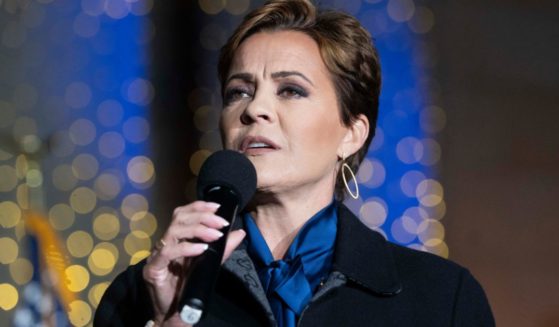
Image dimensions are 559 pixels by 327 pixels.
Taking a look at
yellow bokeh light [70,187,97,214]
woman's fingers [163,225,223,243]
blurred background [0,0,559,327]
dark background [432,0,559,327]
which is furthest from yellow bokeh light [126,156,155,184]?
woman's fingers [163,225,223,243]

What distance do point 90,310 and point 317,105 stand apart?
116 centimetres

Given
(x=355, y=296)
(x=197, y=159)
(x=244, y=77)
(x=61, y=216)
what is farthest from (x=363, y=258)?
(x=61, y=216)

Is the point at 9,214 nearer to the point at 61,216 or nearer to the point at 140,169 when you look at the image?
the point at 61,216

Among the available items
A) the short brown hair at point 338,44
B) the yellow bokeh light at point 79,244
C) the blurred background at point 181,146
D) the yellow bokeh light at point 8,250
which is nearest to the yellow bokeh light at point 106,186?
the blurred background at point 181,146

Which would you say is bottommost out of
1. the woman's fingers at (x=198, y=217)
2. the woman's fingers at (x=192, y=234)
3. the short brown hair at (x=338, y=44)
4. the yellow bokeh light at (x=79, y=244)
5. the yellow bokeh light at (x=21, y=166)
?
the yellow bokeh light at (x=79, y=244)

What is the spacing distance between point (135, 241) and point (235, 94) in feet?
3.31

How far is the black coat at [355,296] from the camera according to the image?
1.35 meters

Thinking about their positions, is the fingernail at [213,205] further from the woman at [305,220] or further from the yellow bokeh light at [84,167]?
the yellow bokeh light at [84,167]

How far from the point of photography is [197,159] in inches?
95.0

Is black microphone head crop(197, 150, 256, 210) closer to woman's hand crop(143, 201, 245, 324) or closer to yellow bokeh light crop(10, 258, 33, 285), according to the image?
woman's hand crop(143, 201, 245, 324)

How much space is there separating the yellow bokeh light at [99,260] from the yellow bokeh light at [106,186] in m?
0.14

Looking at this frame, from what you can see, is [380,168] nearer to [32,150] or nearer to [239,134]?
[32,150]

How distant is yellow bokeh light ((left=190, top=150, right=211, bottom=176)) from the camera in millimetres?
2398

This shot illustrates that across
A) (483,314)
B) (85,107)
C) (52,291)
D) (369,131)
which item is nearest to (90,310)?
(52,291)
